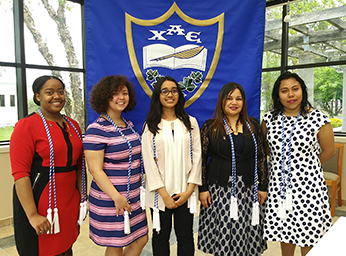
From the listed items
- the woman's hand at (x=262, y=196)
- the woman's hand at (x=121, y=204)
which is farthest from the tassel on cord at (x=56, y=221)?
the woman's hand at (x=262, y=196)

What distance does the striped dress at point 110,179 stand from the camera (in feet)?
5.33

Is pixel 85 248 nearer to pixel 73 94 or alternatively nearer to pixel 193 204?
pixel 193 204

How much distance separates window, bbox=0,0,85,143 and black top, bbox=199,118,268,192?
8.85ft

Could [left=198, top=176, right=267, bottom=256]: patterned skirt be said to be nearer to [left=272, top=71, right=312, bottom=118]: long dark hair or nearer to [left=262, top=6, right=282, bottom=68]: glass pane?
[left=272, top=71, right=312, bottom=118]: long dark hair

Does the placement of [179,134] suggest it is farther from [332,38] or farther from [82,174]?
[332,38]

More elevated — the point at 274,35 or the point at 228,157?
the point at 274,35

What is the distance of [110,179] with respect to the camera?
165cm

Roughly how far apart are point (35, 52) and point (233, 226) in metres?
3.27

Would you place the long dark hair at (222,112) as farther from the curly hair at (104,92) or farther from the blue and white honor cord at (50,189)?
the blue and white honor cord at (50,189)

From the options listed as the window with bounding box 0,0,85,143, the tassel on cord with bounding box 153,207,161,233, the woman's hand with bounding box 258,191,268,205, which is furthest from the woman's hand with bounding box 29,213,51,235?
the window with bounding box 0,0,85,143

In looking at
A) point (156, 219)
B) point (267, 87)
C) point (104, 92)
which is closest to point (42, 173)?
point (104, 92)

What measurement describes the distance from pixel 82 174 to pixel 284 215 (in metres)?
1.36

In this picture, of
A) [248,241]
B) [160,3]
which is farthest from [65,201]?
[160,3]

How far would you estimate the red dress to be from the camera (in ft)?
4.79
